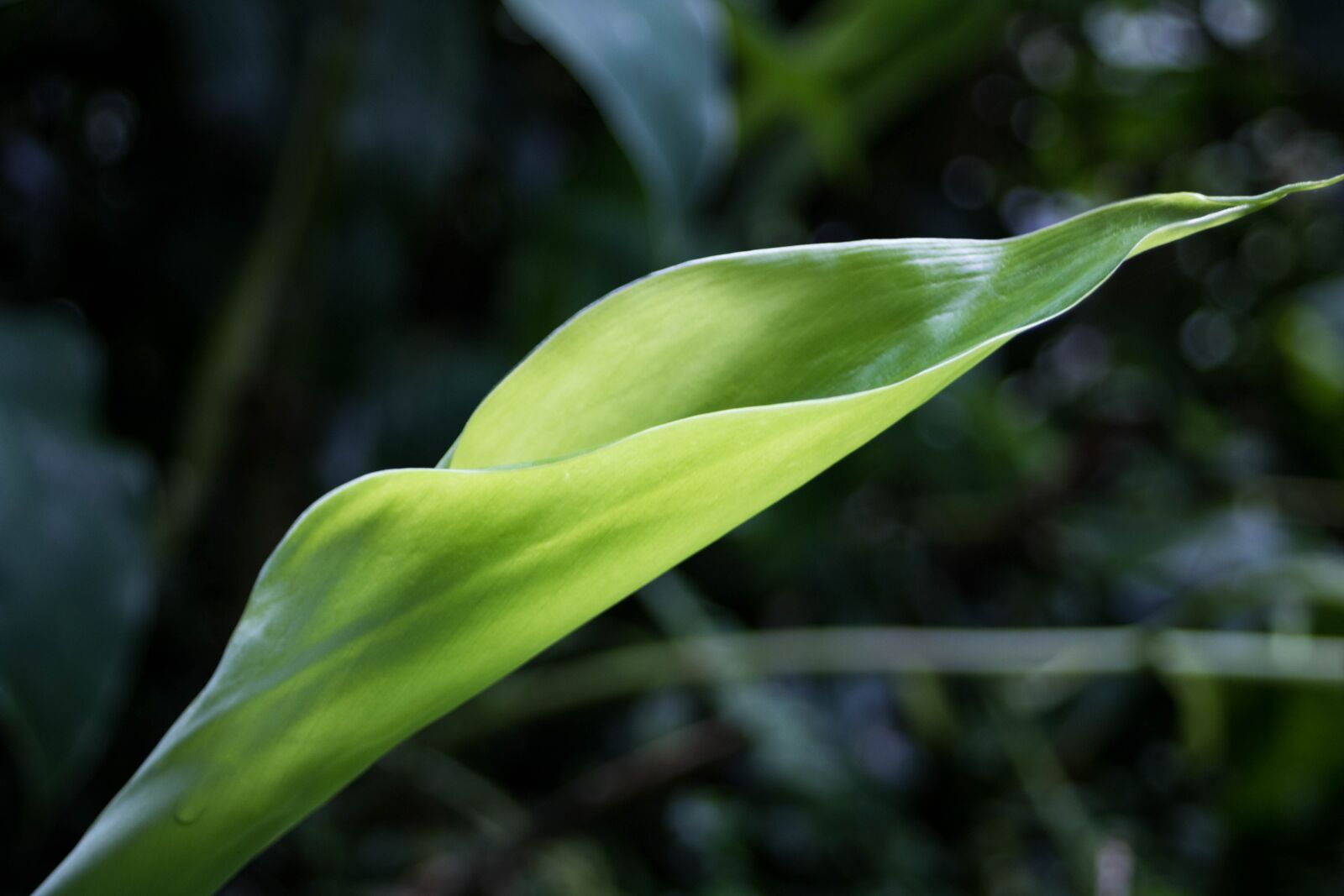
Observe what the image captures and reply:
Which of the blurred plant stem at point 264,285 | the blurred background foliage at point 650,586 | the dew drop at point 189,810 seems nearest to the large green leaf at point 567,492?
the dew drop at point 189,810

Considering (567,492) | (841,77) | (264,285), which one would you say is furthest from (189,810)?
(841,77)

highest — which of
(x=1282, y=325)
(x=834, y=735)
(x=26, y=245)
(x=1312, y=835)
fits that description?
(x=26, y=245)

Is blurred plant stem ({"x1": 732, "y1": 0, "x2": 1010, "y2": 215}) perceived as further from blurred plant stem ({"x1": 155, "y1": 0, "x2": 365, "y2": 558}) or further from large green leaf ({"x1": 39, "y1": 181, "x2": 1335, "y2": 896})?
large green leaf ({"x1": 39, "y1": 181, "x2": 1335, "y2": 896})

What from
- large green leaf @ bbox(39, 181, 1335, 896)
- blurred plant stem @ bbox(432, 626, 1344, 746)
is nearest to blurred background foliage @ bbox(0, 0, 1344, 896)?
blurred plant stem @ bbox(432, 626, 1344, 746)

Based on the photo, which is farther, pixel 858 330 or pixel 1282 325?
pixel 1282 325

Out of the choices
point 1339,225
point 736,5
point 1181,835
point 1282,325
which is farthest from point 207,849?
point 1339,225

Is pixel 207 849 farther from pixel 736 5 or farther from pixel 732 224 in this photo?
pixel 732 224

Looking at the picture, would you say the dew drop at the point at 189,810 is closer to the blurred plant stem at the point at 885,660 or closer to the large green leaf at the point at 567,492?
the large green leaf at the point at 567,492
